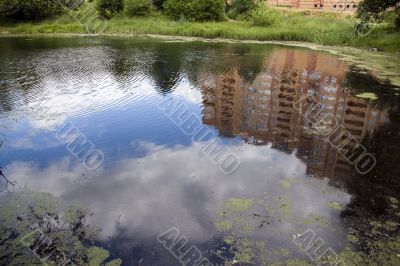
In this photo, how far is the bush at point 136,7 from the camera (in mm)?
39750

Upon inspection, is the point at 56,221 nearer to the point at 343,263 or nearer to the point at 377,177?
the point at 343,263

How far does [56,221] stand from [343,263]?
4492 millimetres

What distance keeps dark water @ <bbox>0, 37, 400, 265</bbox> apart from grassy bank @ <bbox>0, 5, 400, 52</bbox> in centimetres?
1078

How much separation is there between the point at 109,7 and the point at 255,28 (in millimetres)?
19112

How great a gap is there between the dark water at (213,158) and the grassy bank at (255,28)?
10782mm

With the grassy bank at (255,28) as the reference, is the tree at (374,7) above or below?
above

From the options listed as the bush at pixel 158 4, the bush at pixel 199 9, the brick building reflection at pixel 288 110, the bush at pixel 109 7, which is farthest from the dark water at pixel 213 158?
the bush at pixel 158 4

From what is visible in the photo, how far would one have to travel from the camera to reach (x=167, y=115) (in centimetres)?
1129

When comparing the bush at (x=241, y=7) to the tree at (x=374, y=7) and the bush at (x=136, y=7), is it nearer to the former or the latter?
the bush at (x=136, y=7)

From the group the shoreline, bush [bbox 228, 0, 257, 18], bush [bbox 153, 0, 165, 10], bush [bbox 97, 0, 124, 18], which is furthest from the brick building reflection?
bush [bbox 97, 0, 124, 18]

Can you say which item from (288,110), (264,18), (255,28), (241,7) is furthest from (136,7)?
(288,110)

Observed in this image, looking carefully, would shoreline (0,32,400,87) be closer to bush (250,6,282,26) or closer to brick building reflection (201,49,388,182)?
brick building reflection (201,49,388,182)

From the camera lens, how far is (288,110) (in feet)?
39.4

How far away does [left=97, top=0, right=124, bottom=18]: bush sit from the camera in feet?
137
